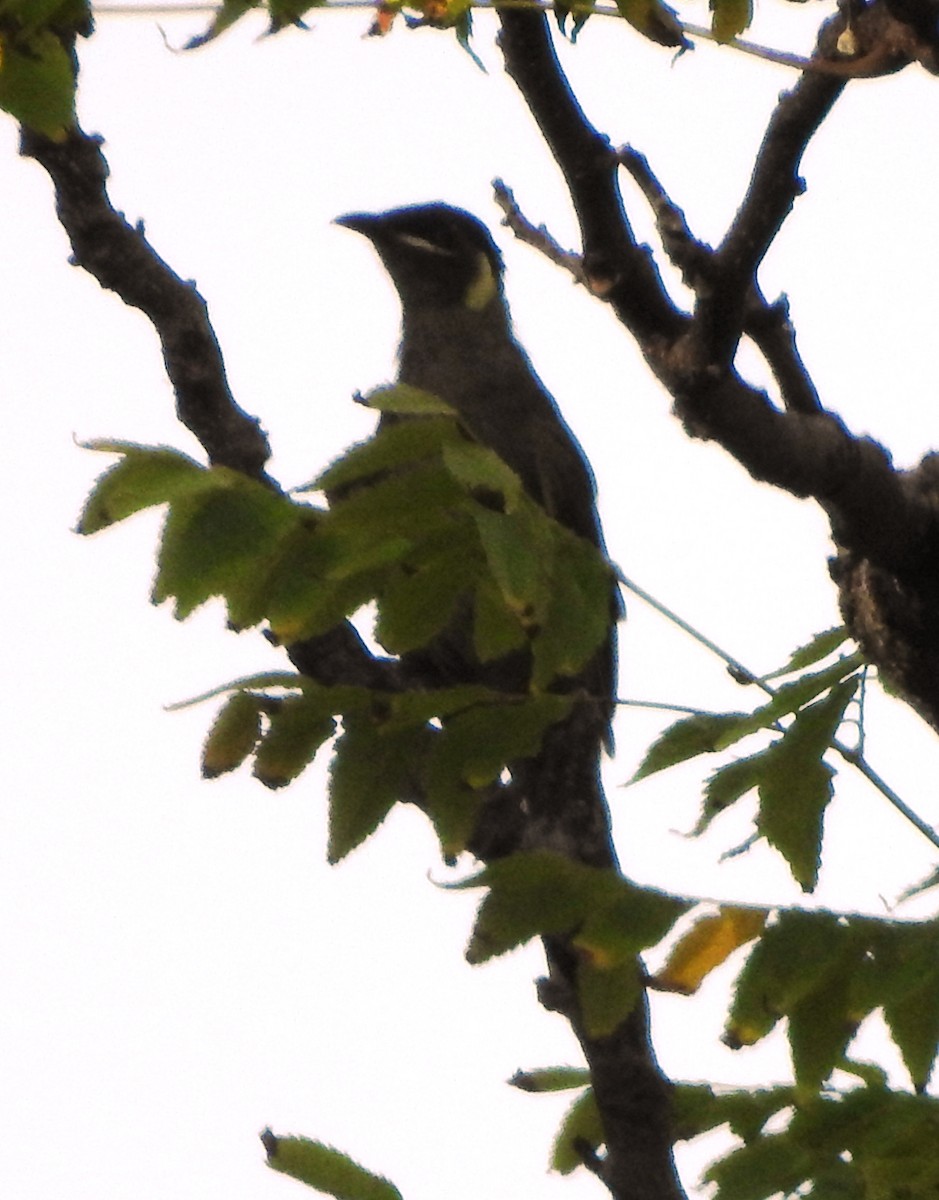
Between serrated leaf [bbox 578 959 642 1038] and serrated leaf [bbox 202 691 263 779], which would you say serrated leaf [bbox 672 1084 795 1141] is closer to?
serrated leaf [bbox 578 959 642 1038]

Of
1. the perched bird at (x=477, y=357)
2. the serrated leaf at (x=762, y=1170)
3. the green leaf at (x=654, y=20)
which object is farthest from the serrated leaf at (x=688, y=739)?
the perched bird at (x=477, y=357)

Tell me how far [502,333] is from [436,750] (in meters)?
4.65

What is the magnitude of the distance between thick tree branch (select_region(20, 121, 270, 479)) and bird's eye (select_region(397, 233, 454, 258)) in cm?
381

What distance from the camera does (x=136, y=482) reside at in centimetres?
297

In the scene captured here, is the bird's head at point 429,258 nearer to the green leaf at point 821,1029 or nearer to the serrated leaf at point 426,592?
the serrated leaf at point 426,592

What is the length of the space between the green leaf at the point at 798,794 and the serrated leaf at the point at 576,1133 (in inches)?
41.8

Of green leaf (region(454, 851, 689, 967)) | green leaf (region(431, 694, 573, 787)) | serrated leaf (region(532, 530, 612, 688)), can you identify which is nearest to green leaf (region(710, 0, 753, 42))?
serrated leaf (region(532, 530, 612, 688))

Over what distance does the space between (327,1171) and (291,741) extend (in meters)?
0.75

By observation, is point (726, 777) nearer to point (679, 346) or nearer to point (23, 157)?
point (679, 346)

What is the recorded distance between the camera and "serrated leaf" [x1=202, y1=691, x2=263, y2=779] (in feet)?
10.8

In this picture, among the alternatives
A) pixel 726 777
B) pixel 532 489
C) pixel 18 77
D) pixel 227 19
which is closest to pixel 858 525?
pixel 726 777

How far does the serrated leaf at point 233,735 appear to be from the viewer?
3.29 meters

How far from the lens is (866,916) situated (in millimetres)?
2949

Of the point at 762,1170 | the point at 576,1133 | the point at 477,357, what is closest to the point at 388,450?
the point at 762,1170
